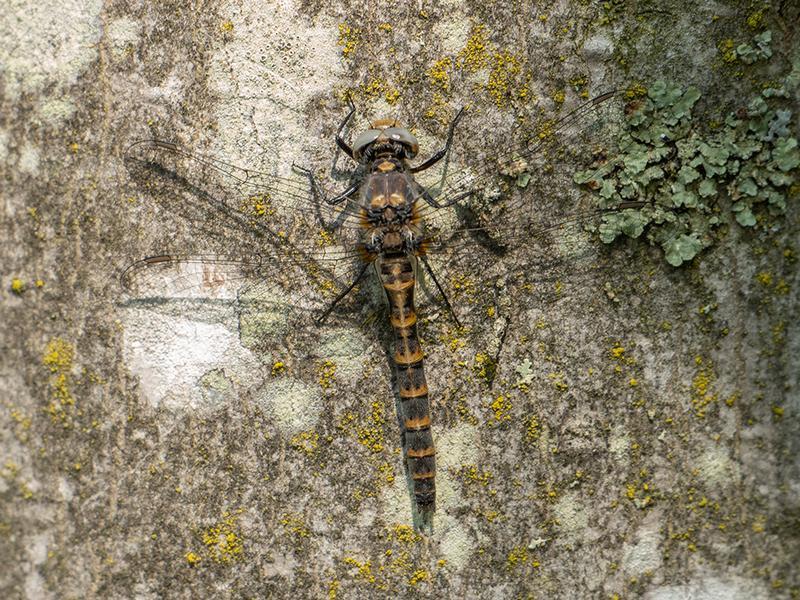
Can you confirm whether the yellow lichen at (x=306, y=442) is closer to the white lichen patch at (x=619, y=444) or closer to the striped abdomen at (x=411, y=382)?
the striped abdomen at (x=411, y=382)

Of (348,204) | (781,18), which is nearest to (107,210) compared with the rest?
(348,204)

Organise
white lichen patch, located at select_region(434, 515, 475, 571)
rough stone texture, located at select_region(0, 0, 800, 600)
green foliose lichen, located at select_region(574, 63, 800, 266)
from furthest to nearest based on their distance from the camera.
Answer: white lichen patch, located at select_region(434, 515, 475, 571) → rough stone texture, located at select_region(0, 0, 800, 600) → green foliose lichen, located at select_region(574, 63, 800, 266)

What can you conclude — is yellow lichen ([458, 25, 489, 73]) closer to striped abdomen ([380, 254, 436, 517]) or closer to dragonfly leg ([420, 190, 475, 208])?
dragonfly leg ([420, 190, 475, 208])

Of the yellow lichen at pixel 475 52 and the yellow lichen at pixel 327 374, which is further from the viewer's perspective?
the yellow lichen at pixel 327 374

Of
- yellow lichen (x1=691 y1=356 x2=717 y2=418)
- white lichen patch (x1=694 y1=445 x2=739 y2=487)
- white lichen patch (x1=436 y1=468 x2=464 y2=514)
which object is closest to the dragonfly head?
white lichen patch (x1=436 y1=468 x2=464 y2=514)

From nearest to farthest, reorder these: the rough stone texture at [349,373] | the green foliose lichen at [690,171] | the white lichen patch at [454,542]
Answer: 1. the green foliose lichen at [690,171]
2. the rough stone texture at [349,373]
3. the white lichen patch at [454,542]

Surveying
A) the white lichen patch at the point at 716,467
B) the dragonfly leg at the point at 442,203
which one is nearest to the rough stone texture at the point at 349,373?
the white lichen patch at the point at 716,467

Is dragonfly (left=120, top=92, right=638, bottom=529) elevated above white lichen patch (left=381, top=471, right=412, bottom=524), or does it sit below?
above
